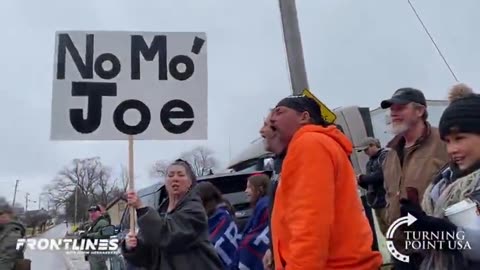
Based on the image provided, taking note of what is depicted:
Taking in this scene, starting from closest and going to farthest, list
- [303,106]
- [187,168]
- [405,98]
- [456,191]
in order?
[456,191]
[303,106]
[405,98]
[187,168]

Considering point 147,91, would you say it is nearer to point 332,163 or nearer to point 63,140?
point 63,140

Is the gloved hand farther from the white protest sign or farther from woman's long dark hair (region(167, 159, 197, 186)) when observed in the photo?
the white protest sign

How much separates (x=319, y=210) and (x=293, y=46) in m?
5.96

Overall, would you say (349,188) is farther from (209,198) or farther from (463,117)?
(209,198)

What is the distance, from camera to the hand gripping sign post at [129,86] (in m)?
4.96

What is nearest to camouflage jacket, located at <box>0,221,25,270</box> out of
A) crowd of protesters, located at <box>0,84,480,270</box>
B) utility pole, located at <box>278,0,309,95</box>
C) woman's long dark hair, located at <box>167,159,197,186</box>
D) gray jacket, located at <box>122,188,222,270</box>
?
gray jacket, located at <box>122,188,222,270</box>

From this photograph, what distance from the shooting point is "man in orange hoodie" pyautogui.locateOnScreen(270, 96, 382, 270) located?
265 cm

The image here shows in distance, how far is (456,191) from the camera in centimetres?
264

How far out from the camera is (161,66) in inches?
205

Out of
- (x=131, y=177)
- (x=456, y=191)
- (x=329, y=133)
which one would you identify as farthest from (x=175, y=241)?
(x=456, y=191)

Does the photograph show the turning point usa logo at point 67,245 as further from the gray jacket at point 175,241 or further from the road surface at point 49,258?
the gray jacket at point 175,241

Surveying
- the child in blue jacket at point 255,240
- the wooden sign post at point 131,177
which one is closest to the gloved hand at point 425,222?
the wooden sign post at point 131,177

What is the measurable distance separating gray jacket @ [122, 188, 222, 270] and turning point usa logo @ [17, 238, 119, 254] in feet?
6.64

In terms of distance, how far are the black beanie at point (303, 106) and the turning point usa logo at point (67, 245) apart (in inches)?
152
